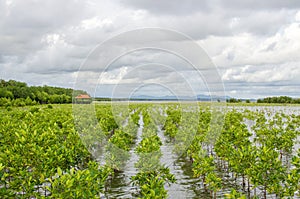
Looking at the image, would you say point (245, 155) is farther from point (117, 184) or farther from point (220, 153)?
point (117, 184)

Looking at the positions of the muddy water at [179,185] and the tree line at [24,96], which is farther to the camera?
the tree line at [24,96]

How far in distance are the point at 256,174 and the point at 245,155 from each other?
0.86m

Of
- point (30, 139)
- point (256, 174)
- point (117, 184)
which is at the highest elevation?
point (30, 139)

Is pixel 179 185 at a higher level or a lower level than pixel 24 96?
lower

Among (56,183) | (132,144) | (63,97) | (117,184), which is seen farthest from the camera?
(63,97)

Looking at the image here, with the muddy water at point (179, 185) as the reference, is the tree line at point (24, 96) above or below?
above

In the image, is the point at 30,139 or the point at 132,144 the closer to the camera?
the point at 30,139

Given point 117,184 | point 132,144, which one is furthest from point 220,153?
point 132,144

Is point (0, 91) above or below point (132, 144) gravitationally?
above

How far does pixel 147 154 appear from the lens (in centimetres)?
1168

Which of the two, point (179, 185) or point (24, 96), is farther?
point (24, 96)

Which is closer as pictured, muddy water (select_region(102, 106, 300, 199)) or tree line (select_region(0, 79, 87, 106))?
muddy water (select_region(102, 106, 300, 199))

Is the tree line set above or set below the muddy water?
above

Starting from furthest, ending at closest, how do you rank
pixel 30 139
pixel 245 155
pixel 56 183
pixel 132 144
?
pixel 132 144
pixel 30 139
pixel 245 155
pixel 56 183
